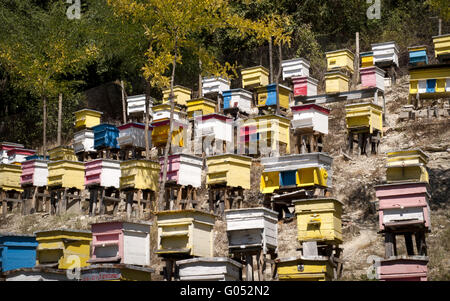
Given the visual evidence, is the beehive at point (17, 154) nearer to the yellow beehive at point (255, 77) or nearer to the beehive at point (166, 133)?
the beehive at point (166, 133)

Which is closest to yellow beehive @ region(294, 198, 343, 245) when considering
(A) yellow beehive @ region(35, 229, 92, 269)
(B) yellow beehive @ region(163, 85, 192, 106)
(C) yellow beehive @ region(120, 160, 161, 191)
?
(A) yellow beehive @ region(35, 229, 92, 269)

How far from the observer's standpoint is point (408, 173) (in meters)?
17.8

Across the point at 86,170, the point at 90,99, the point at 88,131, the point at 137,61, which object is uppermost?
the point at 90,99

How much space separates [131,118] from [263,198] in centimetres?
1576

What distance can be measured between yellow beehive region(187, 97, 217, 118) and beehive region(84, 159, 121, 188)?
6.01 m

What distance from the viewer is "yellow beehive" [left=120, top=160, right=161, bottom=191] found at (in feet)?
73.6

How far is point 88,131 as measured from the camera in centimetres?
2922

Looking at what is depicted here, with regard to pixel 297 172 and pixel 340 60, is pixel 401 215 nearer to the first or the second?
pixel 297 172

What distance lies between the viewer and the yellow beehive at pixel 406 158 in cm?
1778

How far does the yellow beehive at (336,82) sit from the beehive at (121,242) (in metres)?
13.9

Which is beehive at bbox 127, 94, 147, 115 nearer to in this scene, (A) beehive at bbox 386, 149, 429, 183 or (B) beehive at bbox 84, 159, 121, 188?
(B) beehive at bbox 84, 159, 121, 188
